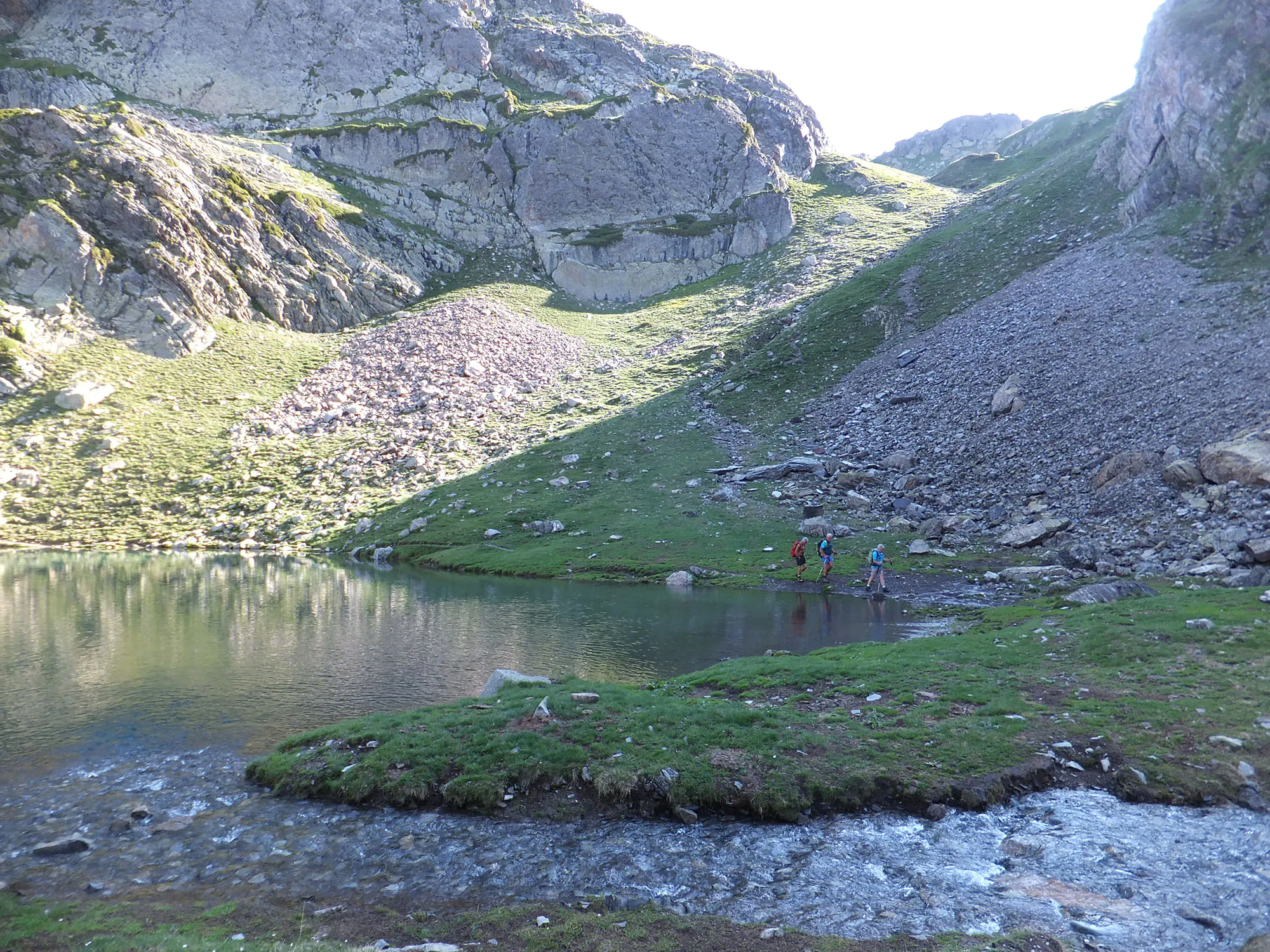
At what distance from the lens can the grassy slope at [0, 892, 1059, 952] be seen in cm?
945

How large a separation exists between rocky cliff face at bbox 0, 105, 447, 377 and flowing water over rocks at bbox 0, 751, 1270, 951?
87.5 meters

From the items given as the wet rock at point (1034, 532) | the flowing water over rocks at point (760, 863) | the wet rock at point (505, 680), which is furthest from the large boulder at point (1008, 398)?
the wet rock at point (505, 680)

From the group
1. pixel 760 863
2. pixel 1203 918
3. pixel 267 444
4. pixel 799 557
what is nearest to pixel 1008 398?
pixel 799 557

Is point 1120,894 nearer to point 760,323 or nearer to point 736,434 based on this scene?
point 736,434

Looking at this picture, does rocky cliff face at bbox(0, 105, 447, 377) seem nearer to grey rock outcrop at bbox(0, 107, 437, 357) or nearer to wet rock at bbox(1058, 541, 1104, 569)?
grey rock outcrop at bbox(0, 107, 437, 357)

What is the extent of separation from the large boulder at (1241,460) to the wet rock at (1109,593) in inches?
377

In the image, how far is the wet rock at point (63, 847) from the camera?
42.7ft

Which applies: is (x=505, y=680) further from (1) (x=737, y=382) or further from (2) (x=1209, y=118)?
(2) (x=1209, y=118)

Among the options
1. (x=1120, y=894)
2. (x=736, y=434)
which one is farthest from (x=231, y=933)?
(x=736, y=434)

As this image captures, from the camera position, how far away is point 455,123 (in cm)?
13650

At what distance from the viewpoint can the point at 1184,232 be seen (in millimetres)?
61562

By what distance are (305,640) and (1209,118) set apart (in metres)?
90.0

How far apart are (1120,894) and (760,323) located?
9162 cm

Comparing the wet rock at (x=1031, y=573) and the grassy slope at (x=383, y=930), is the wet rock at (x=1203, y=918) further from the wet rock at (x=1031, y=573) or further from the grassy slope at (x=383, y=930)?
the wet rock at (x=1031, y=573)
